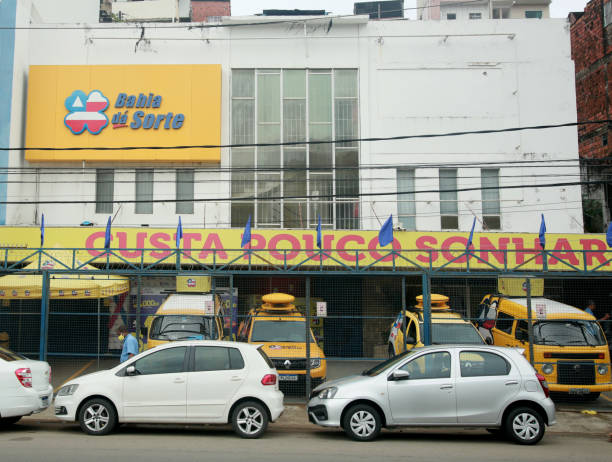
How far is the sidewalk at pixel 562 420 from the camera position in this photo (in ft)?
33.6

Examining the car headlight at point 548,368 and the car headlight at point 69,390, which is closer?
the car headlight at point 69,390

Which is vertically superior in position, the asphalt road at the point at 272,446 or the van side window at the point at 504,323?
the van side window at the point at 504,323

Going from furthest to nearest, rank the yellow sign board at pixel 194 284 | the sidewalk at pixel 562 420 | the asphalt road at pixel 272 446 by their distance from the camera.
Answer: the yellow sign board at pixel 194 284, the sidewalk at pixel 562 420, the asphalt road at pixel 272 446

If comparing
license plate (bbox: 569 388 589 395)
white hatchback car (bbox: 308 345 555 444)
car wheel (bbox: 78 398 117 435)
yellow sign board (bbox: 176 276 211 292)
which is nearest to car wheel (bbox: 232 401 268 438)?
white hatchback car (bbox: 308 345 555 444)

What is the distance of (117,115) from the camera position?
66.1 ft

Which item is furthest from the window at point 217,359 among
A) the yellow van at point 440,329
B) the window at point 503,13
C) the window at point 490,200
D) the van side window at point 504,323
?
the window at point 503,13

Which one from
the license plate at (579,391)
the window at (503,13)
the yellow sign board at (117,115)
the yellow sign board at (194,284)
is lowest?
the license plate at (579,391)

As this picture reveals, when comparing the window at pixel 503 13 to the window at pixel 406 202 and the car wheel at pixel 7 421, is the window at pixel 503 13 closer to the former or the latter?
the window at pixel 406 202

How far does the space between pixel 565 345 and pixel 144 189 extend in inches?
572

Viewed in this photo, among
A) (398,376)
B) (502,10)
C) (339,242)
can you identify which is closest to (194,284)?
(339,242)

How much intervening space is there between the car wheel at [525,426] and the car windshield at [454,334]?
4699 millimetres

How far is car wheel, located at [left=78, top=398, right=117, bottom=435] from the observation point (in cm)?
886

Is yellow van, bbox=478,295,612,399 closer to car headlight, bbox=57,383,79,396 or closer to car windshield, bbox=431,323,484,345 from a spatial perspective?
car windshield, bbox=431,323,484,345

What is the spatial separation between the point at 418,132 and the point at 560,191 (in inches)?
217
